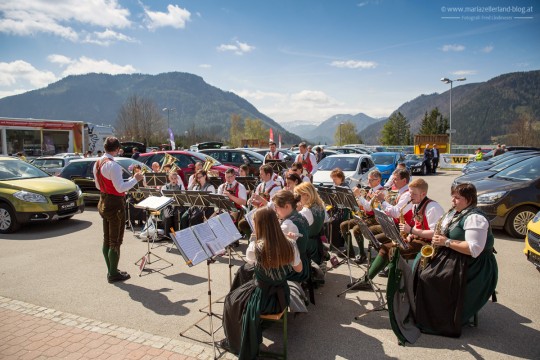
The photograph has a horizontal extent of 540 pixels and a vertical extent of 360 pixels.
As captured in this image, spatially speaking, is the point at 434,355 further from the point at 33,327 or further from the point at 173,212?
the point at 173,212

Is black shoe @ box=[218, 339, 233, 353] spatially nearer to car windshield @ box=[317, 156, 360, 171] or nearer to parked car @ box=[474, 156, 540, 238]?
parked car @ box=[474, 156, 540, 238]

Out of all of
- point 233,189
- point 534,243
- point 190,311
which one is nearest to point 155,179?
point 233,189

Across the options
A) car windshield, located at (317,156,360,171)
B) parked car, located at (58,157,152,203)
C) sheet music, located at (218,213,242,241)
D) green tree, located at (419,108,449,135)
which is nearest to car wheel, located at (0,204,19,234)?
parked car, located at (58,157,152,203)

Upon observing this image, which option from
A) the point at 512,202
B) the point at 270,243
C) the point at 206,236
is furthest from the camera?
the point at 512,202

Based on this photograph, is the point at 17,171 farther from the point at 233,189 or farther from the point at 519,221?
the point at 519,221

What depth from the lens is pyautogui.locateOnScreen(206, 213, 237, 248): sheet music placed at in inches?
166

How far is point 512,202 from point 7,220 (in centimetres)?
1218

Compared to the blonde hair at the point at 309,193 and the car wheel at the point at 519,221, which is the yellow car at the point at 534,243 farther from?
the blonde hair at the point at 309,193

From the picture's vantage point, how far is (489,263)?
4090mm

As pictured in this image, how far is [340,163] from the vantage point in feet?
45.6

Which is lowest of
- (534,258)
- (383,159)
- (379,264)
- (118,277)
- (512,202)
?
(118,277)

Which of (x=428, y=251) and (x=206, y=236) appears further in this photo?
(x=428, y=251)

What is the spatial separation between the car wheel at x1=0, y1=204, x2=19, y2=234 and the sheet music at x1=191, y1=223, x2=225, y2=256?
7639 millimetres

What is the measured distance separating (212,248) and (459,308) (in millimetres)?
2813
